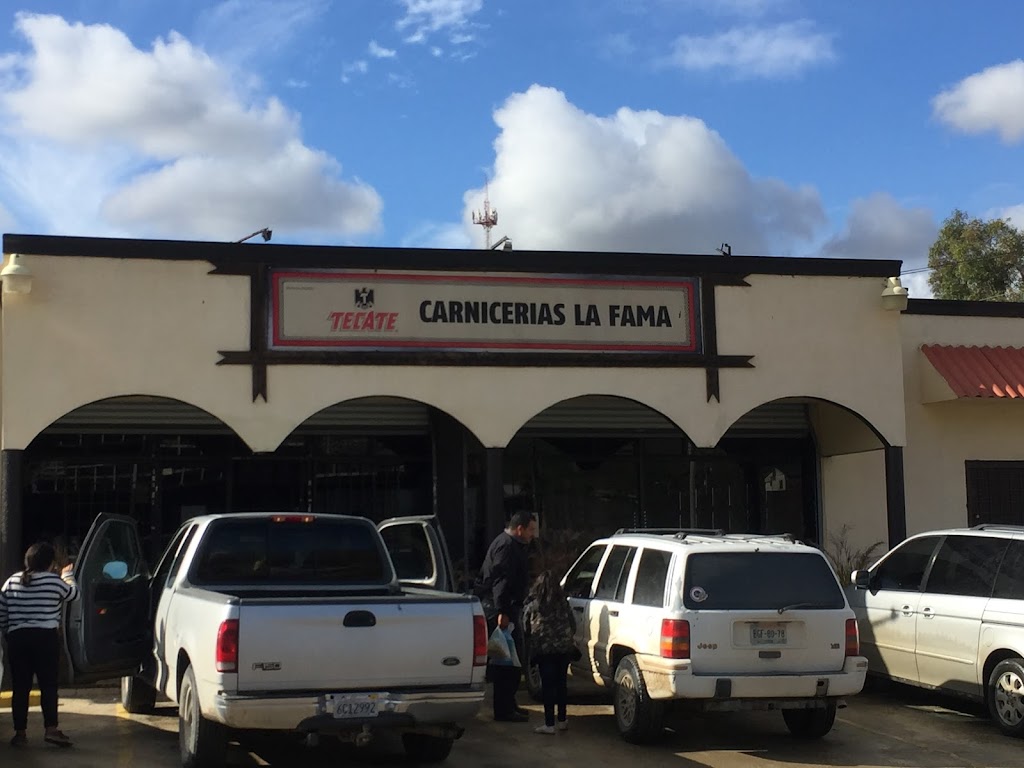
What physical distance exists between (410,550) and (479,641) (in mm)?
2697

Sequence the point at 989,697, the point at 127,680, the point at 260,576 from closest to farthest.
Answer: the point at 260,576, the point at 989,697, the point at 127,680

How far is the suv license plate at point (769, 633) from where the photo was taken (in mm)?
8570

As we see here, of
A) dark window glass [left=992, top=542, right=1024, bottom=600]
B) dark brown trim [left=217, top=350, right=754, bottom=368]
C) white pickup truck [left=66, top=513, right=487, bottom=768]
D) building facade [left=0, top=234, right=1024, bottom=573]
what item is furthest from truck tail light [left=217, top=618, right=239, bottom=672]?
dark brown trim [left=217, top=350, right=754, bottom=368]

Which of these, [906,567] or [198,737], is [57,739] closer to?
[198,737]

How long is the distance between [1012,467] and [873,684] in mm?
6345

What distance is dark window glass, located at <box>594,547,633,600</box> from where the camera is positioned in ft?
31.7

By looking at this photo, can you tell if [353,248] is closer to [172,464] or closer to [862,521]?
[172,464]

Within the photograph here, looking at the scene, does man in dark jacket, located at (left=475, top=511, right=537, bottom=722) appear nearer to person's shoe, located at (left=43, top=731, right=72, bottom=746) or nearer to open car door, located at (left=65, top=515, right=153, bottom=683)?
open car door, located at (left=65, top=515, right=153, bottom=683)

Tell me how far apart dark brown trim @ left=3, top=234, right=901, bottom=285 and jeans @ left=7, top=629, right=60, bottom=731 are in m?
5.44

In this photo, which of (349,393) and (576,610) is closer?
(576,610)

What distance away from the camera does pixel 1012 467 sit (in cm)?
1680

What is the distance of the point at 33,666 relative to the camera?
878cm

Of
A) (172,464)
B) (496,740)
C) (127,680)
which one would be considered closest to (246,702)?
(496,740)

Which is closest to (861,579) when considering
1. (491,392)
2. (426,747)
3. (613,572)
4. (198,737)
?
(613,572)
